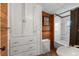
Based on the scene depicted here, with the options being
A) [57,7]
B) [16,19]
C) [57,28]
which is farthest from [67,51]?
[16,19]

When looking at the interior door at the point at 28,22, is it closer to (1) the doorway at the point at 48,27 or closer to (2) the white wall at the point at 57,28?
(1) the doorway at the point at 48,27

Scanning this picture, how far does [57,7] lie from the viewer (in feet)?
3.91

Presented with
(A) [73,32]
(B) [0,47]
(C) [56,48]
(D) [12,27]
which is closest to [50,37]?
(C) [56,48]

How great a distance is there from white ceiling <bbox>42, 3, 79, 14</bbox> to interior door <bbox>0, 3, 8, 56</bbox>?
403mm

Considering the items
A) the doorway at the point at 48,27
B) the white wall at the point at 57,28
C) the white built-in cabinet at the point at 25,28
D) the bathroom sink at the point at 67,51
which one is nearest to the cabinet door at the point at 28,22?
the white built-in cabinet at the point at 25,28

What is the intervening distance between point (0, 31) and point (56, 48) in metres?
0.60

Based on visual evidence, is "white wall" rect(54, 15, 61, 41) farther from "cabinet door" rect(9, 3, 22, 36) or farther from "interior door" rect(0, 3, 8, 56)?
"interior door" rect(0, 3, 8, 56)

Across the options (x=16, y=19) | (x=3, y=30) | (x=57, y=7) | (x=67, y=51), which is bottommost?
(x=67, y=51)

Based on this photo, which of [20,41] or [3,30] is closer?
[3,30]

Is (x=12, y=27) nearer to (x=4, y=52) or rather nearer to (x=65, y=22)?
(x=4, y=52)

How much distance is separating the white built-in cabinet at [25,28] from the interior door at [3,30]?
2.3 inches

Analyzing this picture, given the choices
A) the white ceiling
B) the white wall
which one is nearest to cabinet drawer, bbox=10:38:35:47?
the white wall

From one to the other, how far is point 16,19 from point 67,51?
630 mm

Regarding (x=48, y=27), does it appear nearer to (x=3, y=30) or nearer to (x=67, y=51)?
(x=67, y=51)
